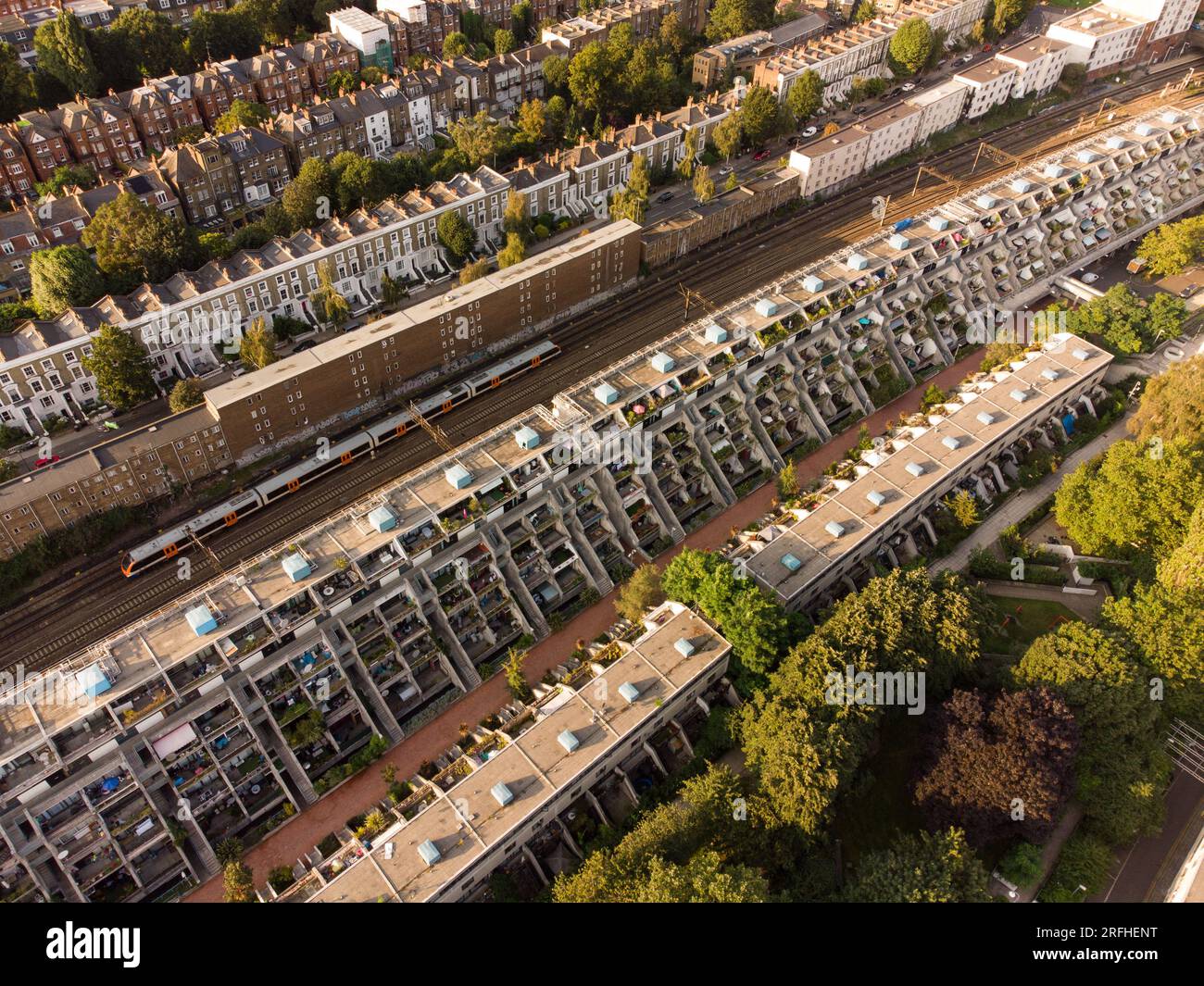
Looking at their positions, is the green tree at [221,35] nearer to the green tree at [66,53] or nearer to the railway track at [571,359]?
the green tree at [66,53]

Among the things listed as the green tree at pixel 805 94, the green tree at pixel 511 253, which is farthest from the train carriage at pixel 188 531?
the green tree at pixel 805 94

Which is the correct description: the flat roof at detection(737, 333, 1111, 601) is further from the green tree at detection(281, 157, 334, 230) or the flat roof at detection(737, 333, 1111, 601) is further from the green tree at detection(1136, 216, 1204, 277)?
the green tree at detection(281, 157, 334, 230)

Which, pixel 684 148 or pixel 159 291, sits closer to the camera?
pixel 159 291

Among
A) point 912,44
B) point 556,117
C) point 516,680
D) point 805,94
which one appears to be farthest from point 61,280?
point 912,44

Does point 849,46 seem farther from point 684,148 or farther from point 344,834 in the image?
point 344,834

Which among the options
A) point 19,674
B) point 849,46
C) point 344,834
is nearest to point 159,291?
point 19,674

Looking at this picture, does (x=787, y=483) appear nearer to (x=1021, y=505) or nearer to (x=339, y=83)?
(x=1021, y=505)

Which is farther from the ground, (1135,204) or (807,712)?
(1135,204)
